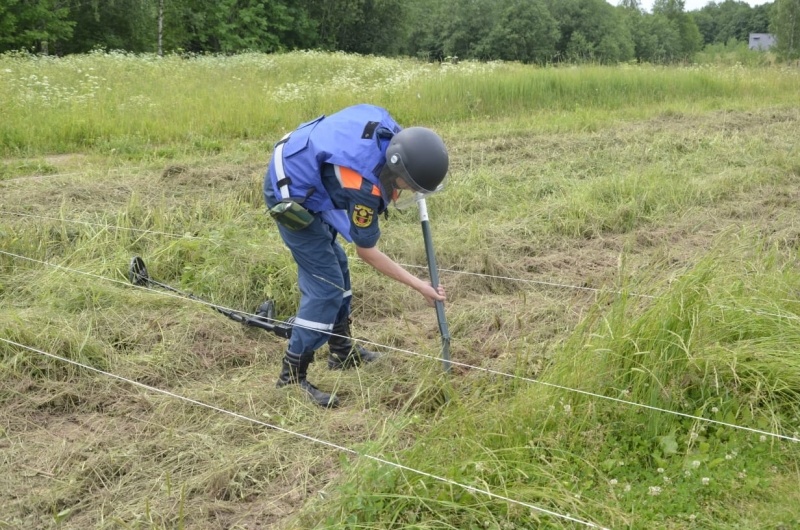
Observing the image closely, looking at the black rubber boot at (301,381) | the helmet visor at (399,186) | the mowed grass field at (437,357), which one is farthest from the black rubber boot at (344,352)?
the helmet visor at (399,186)

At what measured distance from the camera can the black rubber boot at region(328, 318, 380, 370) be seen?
433 centimetres

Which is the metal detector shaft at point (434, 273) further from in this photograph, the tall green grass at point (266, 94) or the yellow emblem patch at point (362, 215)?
the tall green grass at point (266, 94)

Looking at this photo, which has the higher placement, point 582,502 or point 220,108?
point 220,108

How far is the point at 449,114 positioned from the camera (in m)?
12.4

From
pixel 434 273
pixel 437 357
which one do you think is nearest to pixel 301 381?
pixel 437 357

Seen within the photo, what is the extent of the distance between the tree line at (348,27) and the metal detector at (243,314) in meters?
25.9

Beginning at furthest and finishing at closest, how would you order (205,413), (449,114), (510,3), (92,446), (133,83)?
(510,3), (133,83), (449,114), (205,413), (92,446)

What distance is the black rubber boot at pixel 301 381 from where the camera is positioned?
384 centimetres

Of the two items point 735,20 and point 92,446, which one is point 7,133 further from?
point 735,20

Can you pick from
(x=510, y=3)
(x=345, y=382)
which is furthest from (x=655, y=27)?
(x=345, y=382)

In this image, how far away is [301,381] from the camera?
3922mm

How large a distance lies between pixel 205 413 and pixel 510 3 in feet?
130

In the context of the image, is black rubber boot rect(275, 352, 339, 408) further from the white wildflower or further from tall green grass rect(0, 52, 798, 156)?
tall green grass rect(0, 52, 798, 156)

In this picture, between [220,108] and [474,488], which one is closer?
[474,488]
